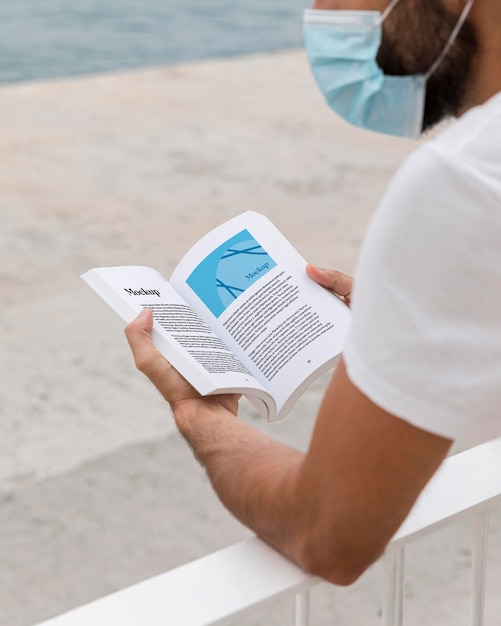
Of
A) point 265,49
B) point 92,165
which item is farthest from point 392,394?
point 265,49

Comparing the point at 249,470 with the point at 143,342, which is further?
the point at 143,342

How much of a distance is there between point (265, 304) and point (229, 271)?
73mm

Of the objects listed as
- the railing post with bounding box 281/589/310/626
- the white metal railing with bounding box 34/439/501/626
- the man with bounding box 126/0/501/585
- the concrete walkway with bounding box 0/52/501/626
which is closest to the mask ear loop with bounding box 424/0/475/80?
the man with bounding box 126/0/501/585

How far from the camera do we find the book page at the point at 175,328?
1142 millimetres

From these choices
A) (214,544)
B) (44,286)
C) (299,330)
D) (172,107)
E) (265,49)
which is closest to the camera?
(299,330)

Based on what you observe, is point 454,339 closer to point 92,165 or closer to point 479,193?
point 479,193

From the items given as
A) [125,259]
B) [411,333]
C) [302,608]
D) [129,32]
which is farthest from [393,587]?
[129,32]

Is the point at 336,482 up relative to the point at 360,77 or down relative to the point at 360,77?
down

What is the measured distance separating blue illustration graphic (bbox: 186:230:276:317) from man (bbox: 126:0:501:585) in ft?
1.04

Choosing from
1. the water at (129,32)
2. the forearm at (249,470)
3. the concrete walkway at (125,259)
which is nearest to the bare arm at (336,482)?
the forearm at (249,470)

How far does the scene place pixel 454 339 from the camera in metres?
0.84

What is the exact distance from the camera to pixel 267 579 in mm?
926

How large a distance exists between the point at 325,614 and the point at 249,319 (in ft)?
4.06

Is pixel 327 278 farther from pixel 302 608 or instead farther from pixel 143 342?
pixel 302 608
